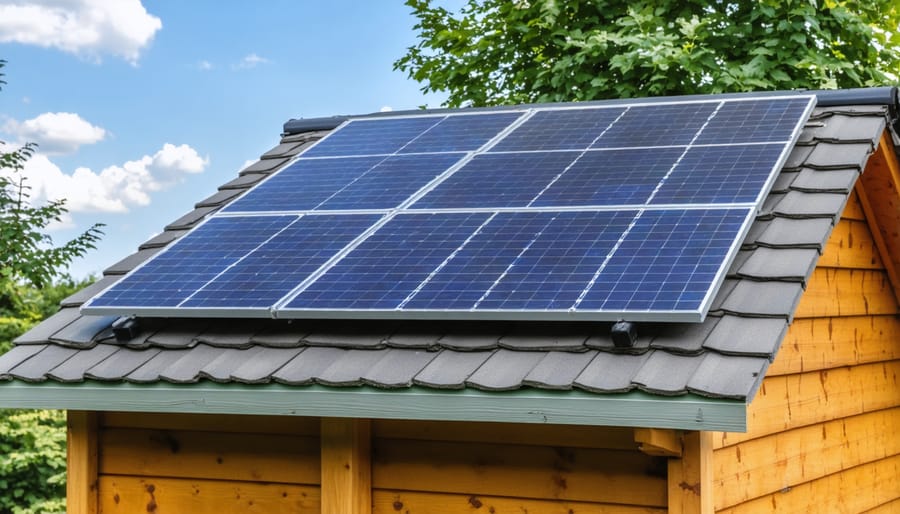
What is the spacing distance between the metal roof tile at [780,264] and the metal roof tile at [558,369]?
3.11 feet

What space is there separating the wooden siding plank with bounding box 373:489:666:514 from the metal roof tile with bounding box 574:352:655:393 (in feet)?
2.38

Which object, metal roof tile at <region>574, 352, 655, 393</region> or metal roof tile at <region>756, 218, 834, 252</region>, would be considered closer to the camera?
metal roof tile at <region>574, 352, 655, 393</region>

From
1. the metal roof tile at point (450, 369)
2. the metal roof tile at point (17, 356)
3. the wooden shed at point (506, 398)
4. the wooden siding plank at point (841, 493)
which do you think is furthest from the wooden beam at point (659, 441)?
the metal roof tile at point (17, 356)

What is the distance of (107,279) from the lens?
6.43 meters

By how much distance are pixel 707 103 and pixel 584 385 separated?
3.41 m

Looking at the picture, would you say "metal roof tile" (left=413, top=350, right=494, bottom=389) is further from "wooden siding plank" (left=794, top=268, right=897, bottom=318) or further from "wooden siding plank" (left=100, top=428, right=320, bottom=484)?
"wooden siding plank" (left=794, top=268, right=897, bottom=318)

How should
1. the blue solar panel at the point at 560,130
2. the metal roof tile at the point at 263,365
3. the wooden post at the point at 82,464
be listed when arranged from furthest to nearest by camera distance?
1. the blue solar panel at the point at 560,130
2. the wooden post at the point at 82,464
3. the metal roof tile at the point at 263,365

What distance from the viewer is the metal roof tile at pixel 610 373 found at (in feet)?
13.6

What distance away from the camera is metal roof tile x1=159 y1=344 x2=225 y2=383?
16.3 ft

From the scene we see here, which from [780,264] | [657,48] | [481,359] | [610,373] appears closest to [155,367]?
[481,359]

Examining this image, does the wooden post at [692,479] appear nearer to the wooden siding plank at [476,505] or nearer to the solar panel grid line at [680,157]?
the wooden siding plank at [476,505]

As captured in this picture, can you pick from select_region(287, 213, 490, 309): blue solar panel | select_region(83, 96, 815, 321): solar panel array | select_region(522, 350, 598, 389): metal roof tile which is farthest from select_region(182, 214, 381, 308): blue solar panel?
select_region(522, 350, 598, 389): metal roof tile

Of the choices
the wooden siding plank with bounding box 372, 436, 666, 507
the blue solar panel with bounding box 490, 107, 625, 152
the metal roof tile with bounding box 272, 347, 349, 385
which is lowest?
the wooden siding plank with bounding box 372, 436, 666, 507

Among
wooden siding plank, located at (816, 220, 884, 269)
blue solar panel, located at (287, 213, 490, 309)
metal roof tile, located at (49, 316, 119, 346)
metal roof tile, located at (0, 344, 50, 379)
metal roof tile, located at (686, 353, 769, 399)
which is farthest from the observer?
wooden siding plank, located at (816, 220, 884, 269)
